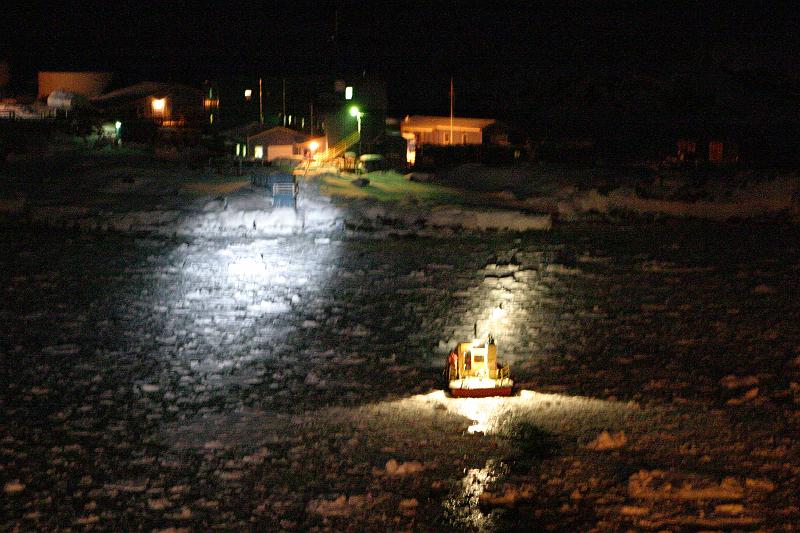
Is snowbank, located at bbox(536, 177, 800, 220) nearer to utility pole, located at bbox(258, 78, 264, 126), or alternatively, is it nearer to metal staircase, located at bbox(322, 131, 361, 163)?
metal staircase, located at bbox(322, 131, 361, 163)

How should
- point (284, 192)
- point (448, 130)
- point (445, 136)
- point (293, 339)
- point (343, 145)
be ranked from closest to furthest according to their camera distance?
point (293, 339), point (284, 192), point (343, 145), point (448, 130), point (445, 136)

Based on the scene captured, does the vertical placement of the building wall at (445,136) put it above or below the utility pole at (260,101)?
below

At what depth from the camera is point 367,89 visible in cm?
2753

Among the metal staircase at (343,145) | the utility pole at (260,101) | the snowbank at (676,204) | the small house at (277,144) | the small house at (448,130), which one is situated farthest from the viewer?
the small house at (448,130)

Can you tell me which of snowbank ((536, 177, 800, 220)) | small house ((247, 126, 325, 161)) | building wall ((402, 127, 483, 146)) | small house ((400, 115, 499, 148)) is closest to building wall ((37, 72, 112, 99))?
small house ((400, 115, 499, 148))

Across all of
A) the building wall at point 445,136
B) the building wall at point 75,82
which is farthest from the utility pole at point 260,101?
the building wall at point 75,82

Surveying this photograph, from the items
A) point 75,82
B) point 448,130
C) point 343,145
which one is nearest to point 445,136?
point 448,130

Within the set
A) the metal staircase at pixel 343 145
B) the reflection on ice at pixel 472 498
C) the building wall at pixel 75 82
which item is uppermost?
the building wall at pixel 75 82

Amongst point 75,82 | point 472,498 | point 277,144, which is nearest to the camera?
point 472,498

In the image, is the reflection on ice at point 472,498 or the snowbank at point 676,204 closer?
the reflection on ice at point 472,498

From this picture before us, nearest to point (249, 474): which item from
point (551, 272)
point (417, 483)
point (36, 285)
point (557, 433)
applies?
point (417, 483)

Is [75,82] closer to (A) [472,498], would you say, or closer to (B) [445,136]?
(B) [445,136]

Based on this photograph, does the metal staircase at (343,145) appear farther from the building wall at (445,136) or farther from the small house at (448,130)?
the building wall at (445,136)

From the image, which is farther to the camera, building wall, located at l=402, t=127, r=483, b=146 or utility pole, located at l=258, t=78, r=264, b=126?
building wall, located at l=402, t=127, r=483, b=146
